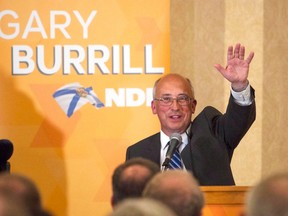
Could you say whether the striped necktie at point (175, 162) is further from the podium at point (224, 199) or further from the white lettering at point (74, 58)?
the white lettering at point (74, 58)

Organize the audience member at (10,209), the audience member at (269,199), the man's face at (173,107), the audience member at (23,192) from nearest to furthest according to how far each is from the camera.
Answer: the audience member at (10,209) < the audience member at (269,199) < the audience member at (23,192) < the man's face at (173,107)

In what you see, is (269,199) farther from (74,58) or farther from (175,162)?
(74,58)

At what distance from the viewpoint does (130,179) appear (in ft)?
7.95

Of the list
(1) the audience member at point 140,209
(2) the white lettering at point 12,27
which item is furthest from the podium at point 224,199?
(2) the white lettering at point 12,27

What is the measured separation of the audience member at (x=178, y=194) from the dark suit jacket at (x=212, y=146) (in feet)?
6.63

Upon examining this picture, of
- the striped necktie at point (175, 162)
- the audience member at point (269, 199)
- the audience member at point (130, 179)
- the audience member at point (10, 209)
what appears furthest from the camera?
the striped necktie at point (175, 162)

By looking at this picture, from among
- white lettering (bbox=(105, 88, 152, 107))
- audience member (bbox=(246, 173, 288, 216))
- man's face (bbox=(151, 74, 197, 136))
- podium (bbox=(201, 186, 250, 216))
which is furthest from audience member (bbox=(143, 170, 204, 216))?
white lettering (bbox=(105, 88, 152, 107))

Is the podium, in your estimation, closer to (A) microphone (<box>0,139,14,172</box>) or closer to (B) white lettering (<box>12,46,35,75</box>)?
(A) microphone (<box>0,139,14,172</box>)

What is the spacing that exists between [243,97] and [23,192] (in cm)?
238

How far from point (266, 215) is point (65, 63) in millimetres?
3755

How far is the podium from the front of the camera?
133 inches

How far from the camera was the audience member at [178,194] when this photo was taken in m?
2.06

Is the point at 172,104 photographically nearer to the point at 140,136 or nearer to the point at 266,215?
the point at 140,136

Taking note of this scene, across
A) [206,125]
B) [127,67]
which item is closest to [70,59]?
[127,67]
